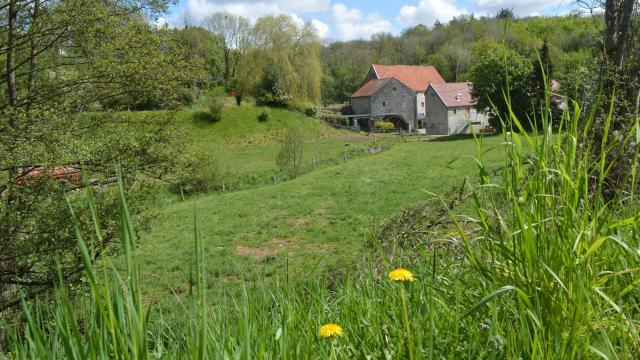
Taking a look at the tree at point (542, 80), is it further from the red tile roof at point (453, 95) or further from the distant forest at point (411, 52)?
the distant forest at point (411, 52)

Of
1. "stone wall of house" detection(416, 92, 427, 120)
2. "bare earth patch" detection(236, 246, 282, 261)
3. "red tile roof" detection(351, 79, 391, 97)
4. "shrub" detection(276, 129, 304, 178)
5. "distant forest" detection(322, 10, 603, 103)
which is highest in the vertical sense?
"distant forest" detection(322, 10, 603, 103)

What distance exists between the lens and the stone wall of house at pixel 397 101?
60.9 metres

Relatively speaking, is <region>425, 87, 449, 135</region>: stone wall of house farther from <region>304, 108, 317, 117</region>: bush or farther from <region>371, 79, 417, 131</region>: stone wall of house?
<region>304, 108, 317, 117</region>: bush

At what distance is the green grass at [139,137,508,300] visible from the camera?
14.5 metres

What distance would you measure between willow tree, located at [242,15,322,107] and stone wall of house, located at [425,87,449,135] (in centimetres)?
1159

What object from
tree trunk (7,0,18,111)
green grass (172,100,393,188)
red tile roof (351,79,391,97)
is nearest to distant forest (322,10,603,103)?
red tile roof (351,79,391,97)

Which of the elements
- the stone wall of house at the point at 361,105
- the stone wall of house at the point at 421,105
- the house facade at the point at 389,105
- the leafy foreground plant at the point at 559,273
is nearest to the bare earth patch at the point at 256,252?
the leafy foreground plant at the point at 559,273

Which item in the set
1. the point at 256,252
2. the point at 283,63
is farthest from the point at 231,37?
the point at 256,252

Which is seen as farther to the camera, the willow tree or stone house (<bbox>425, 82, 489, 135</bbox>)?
stone house (<bbox>425, 82, 489, 135</bbox>)

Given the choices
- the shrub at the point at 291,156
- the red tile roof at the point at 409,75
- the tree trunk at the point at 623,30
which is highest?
the red tile roof at the point at 409,75

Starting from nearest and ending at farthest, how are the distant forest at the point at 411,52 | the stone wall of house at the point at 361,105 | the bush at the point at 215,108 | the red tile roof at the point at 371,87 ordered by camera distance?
the bush at the point at 215,108 → the red tile roof at the point at 371,87 → the stone wall of house at the point at 361,105 → the distant forest at the point at 411,52

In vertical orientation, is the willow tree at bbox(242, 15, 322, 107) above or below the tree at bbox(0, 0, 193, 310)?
above

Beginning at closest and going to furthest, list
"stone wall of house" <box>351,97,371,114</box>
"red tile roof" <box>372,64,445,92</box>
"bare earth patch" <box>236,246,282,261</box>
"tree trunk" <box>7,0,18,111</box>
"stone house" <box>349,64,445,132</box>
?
"tree trunk" <box>7,0,18,111</box> → "bare earth patch" <box>236,246,282,261</box> → "stone house" <box>349,64,445,132</box> → "stone wall of house" <box>351,97,371,114</box> → "red tile roof" <box>372,64,445,92</box>

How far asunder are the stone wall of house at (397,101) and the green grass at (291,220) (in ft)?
99.2
